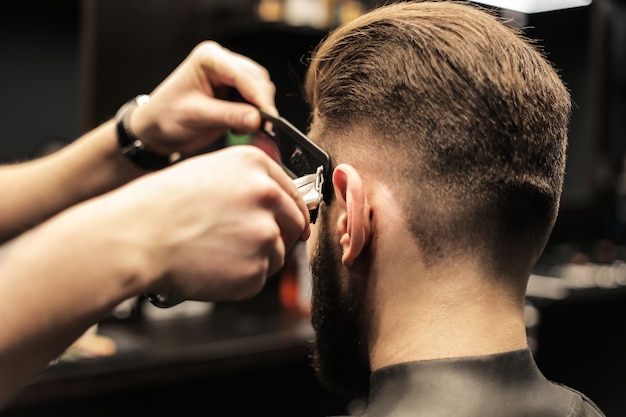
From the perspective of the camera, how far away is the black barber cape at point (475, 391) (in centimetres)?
113

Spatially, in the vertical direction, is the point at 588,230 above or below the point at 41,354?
below

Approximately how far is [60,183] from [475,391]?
1063mm

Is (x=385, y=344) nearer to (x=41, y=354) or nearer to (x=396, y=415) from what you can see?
(x=396, y=415)

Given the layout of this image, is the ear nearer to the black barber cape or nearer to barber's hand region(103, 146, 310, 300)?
the black barber cape

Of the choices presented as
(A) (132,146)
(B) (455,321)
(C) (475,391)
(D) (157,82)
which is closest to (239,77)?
(A) (132,146)

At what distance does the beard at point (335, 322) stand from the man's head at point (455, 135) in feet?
0.10

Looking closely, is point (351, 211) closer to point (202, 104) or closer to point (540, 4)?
point (202, 104)

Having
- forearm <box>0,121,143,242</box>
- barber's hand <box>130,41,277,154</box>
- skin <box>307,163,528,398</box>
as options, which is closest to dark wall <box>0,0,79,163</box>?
forearm <box>0,121,143,242</box>

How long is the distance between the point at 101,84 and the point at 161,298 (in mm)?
2622

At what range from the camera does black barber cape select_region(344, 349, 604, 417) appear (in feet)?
3.71

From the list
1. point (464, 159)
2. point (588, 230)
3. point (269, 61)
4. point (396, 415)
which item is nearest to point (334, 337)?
point (396, 415)

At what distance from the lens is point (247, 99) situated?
1.56 meters

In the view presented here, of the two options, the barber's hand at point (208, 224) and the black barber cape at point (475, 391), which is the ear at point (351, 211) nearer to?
the black barber cape at point (475, 391)

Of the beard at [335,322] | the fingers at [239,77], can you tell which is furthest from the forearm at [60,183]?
the beard at [335,322]
